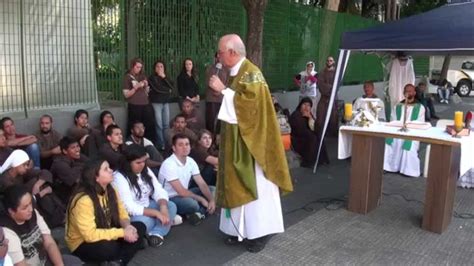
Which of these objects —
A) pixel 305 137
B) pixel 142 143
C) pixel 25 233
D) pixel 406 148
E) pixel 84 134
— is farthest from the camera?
pixel 305 137

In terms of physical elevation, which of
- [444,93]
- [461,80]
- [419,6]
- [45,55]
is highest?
[419,6]

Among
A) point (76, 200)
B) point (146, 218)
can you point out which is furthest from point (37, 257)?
point (146, 218)

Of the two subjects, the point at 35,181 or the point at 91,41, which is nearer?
the point at 35,181

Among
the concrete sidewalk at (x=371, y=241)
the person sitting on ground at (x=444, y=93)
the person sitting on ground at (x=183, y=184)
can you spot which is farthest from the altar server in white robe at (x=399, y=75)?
the person sitting on ground at (x=444, y=93)

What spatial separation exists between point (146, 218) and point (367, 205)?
8.02 feet

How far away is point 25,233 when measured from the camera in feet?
10.8

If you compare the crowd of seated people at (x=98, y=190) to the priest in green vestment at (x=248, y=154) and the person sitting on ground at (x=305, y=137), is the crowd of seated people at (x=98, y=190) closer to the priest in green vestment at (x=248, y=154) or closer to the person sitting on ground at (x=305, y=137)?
the priest in green vestment at (x=248, y=154)

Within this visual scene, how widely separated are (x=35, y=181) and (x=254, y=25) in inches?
174

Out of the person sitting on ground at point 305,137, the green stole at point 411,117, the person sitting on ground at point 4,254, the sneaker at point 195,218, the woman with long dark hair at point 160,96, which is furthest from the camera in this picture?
the person sitting on ground at point 305,137

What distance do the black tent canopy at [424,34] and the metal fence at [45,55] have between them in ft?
11.9

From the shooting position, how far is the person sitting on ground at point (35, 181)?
428cm

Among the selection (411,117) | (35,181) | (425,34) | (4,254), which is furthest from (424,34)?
(4,254)

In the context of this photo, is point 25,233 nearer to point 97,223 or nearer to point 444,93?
point 97,223

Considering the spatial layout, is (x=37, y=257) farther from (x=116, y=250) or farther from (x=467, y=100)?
(x=467, y=100)
